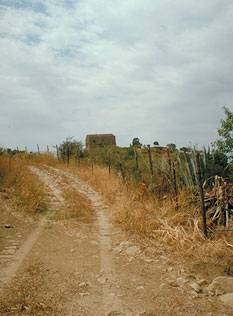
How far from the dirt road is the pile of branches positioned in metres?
1.72

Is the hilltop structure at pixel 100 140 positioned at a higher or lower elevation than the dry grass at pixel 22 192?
higher

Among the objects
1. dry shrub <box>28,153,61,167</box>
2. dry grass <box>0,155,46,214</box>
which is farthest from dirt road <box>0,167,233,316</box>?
dry shrub <box>28,153,61,167</box>

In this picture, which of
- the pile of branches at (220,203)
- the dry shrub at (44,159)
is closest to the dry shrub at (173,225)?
the pile of branches at (220,203)

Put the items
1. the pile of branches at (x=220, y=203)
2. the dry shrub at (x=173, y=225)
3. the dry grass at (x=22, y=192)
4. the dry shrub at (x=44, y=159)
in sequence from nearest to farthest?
the dry shrub at (x=173, y=225)
the pile of branches at (x=220, y=203)
the dry grass at (x=22, y=192)
the dry shrub at (x=44, y=159)

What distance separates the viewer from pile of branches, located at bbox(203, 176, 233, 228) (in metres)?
6.99

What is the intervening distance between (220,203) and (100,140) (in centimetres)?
2731

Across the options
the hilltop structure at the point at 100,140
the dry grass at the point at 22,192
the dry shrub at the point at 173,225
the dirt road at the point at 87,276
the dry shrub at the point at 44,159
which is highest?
the hilltop structure at the point at 100,140

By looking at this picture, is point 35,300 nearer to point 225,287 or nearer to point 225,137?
point 225,287

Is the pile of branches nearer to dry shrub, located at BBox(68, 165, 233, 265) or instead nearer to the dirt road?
dry shrub, located at BBox(68, 165, 233, 265)

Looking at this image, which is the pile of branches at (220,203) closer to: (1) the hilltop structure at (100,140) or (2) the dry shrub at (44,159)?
(2) the dry shrub at (44,159)

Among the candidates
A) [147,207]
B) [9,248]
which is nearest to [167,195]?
[147,207]

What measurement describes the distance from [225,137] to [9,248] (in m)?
5.16

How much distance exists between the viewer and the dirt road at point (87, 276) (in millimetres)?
4129

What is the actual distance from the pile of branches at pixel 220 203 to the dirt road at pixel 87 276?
1716 millimetres
